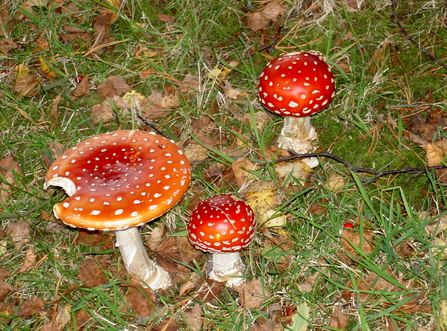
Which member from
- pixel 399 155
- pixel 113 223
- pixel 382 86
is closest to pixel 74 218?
pixel 113 223

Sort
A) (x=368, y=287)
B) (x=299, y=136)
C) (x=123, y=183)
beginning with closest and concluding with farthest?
(x=123, y=183), (x=368, y=287), (x=299, y=136)

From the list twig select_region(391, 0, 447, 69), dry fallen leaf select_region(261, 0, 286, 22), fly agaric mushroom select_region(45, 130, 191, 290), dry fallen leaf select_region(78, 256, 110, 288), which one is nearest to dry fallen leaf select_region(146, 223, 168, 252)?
fly agaric mushroom select_region(45, 130, 191, 290)

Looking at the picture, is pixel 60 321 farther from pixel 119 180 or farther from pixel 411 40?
pixel 411 40

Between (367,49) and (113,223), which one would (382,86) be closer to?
(367,49)

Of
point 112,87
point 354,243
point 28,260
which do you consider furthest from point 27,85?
point 354,243

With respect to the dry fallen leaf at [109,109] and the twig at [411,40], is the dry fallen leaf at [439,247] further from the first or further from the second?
the dry fallen leaf at [109,109]

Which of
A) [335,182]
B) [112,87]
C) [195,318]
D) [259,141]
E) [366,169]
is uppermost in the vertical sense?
[112,87]
